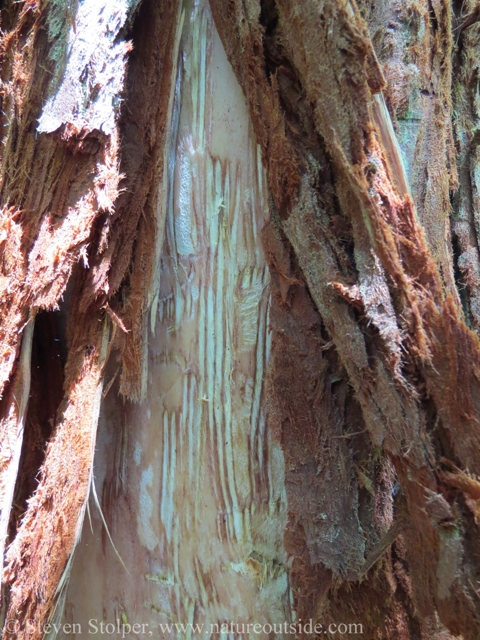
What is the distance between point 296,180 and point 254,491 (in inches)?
21.8

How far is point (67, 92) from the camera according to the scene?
2.93ft

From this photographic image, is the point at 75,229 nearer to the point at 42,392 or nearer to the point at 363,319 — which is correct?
the point at 42,392

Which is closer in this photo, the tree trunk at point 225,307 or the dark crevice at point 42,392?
the tree trunk at point 225,307

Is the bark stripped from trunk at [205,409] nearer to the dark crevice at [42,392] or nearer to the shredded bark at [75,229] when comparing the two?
the shredded bark at [75,229]

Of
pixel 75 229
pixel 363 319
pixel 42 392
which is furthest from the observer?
pixel 42 392

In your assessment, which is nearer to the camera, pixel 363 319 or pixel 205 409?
pixel 363 319

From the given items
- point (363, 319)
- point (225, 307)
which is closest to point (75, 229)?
point (225, 307)

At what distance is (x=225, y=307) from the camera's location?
917 millimetres

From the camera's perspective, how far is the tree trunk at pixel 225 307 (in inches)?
30.5

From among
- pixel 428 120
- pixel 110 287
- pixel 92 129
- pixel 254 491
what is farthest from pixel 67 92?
pixel 254 491

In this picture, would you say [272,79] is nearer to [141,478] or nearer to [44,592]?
[141,478]

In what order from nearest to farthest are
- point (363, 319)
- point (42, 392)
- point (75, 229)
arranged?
point (363, 319), point (75, 229), point (42, 392)

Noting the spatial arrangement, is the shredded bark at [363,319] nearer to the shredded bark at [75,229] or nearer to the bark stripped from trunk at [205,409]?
the bark stripped from trunk at [205,409]

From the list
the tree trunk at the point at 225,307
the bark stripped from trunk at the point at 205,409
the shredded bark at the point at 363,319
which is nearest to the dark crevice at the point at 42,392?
the tree trunk at the point at 225,307
